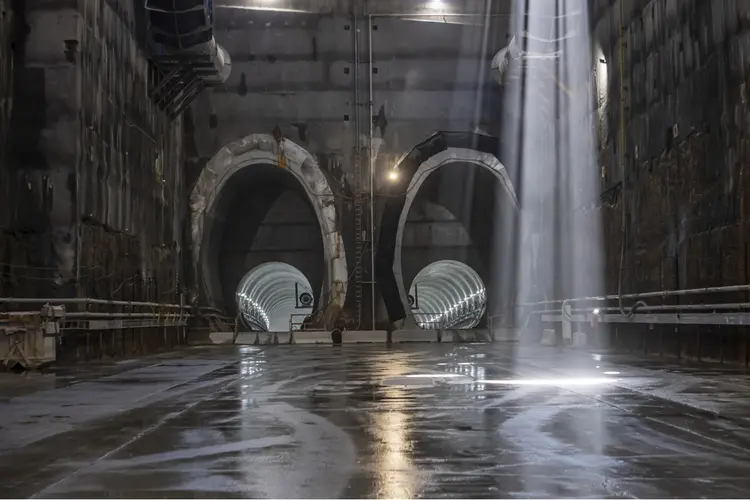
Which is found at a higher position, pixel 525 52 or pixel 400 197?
pixel 525 52

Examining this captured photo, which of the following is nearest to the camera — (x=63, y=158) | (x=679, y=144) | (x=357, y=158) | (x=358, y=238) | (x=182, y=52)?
(x=679, y=144)

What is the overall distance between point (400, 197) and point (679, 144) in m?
12.6

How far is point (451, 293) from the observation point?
38688 mm

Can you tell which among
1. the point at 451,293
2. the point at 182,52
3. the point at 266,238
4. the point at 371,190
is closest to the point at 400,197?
the point at 371,190

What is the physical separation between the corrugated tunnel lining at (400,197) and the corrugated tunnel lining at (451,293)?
104 inches

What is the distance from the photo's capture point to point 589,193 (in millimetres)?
22266

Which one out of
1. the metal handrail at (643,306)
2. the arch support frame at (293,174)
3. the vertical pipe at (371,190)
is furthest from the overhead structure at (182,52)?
the metal handrail at (643,306)

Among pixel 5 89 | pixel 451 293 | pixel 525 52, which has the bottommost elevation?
pixel 451 293

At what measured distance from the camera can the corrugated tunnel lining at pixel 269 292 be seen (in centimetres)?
3117

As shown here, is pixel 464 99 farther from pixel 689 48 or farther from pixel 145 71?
pixel 689 48

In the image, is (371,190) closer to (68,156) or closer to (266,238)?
(266,238)

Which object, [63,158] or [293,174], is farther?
[293,174]

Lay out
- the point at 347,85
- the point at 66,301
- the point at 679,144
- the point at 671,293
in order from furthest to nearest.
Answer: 1. the point at 347,85
2. the point at 679,144
3. the point at 66,301
4. the point at 671,293

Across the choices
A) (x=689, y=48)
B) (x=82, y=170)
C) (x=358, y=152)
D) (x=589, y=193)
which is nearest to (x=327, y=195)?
(x=358, y=152)
